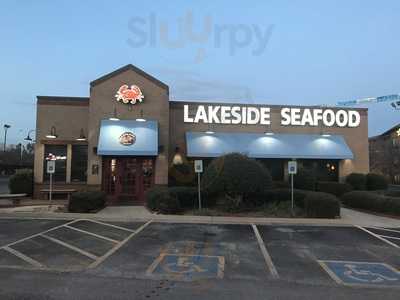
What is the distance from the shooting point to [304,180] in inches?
939

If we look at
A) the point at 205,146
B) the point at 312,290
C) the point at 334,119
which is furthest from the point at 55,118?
the point at 312,290

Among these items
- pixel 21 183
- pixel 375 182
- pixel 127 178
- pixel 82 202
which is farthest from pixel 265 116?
pixel 21 183

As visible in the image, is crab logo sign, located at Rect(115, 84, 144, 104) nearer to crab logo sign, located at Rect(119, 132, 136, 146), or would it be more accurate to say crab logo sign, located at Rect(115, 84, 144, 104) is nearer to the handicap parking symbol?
crab logo sign, located at Rect(119, 132, 136, 146)

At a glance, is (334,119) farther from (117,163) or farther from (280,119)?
(117,163)

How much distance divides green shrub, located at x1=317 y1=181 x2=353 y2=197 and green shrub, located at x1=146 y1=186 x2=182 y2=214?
34.5ft

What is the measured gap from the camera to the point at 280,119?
25.7 meters

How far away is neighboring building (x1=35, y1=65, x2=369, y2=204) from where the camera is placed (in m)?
22.2

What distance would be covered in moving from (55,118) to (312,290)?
19496 mm

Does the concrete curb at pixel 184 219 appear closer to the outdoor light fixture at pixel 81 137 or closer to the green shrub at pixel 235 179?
the green shrub at pixel 235 179

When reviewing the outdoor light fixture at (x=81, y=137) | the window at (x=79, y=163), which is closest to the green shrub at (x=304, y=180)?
the window at (x=79, y=163)

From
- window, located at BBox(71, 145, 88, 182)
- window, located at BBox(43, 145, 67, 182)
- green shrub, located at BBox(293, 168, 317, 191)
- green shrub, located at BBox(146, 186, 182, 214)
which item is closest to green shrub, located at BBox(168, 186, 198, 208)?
green shrub, located at BBox(146, 186, 182, 214)

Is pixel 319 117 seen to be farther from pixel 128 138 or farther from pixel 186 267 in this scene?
pixel 186 267

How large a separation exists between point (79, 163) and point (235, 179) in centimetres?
1013

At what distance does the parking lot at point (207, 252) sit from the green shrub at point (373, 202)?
3.71 metres
